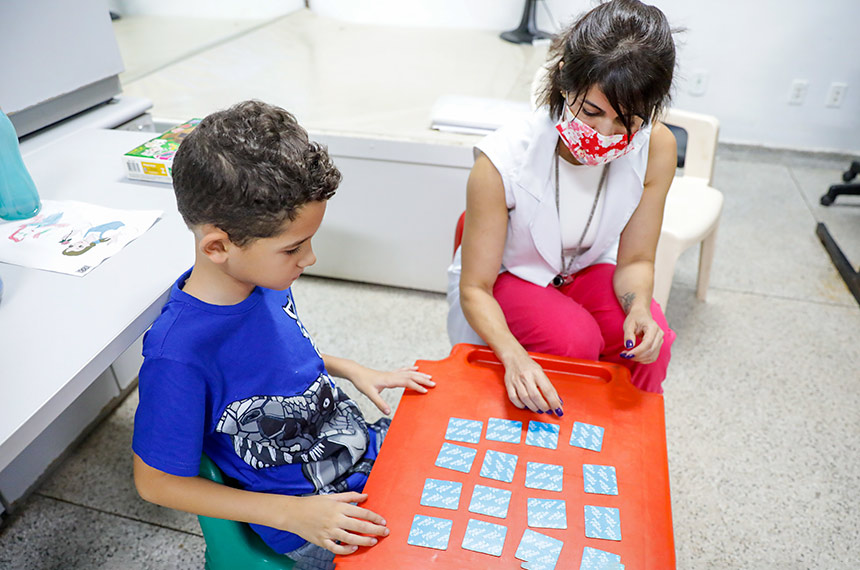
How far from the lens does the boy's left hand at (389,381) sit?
3.03 feet

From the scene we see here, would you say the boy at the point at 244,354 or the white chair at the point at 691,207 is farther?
the white chair at the point at 691,207

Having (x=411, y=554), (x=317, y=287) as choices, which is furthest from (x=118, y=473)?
Answer: (x=411, y=554)

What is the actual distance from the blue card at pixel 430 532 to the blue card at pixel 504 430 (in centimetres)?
15

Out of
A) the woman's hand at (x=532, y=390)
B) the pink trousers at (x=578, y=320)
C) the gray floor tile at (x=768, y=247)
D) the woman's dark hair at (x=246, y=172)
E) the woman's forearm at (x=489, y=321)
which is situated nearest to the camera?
the woman's dark hair at (x=246, y=172)

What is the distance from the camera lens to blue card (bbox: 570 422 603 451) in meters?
0.83

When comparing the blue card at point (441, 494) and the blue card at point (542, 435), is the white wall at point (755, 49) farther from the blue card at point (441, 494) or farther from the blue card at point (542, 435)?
the blue card at point (441, 494)

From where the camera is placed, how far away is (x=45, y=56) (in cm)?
128

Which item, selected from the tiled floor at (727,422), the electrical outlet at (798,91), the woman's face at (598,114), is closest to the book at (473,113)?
the tiled floor at (727,422)

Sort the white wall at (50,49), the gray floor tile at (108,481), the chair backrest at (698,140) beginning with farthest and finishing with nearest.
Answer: the chair backrest at (698,140)
the gray floor tile at (108,481)
the white wall at (50,49)

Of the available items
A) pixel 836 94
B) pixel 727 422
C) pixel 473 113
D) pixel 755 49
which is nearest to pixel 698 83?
pixel 755 49

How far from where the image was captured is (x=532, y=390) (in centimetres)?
88

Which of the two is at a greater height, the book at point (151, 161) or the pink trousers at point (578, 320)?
the book at point (151, 161)

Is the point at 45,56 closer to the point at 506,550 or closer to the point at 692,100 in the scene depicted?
the point at 506,550

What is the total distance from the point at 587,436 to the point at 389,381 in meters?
0.31
